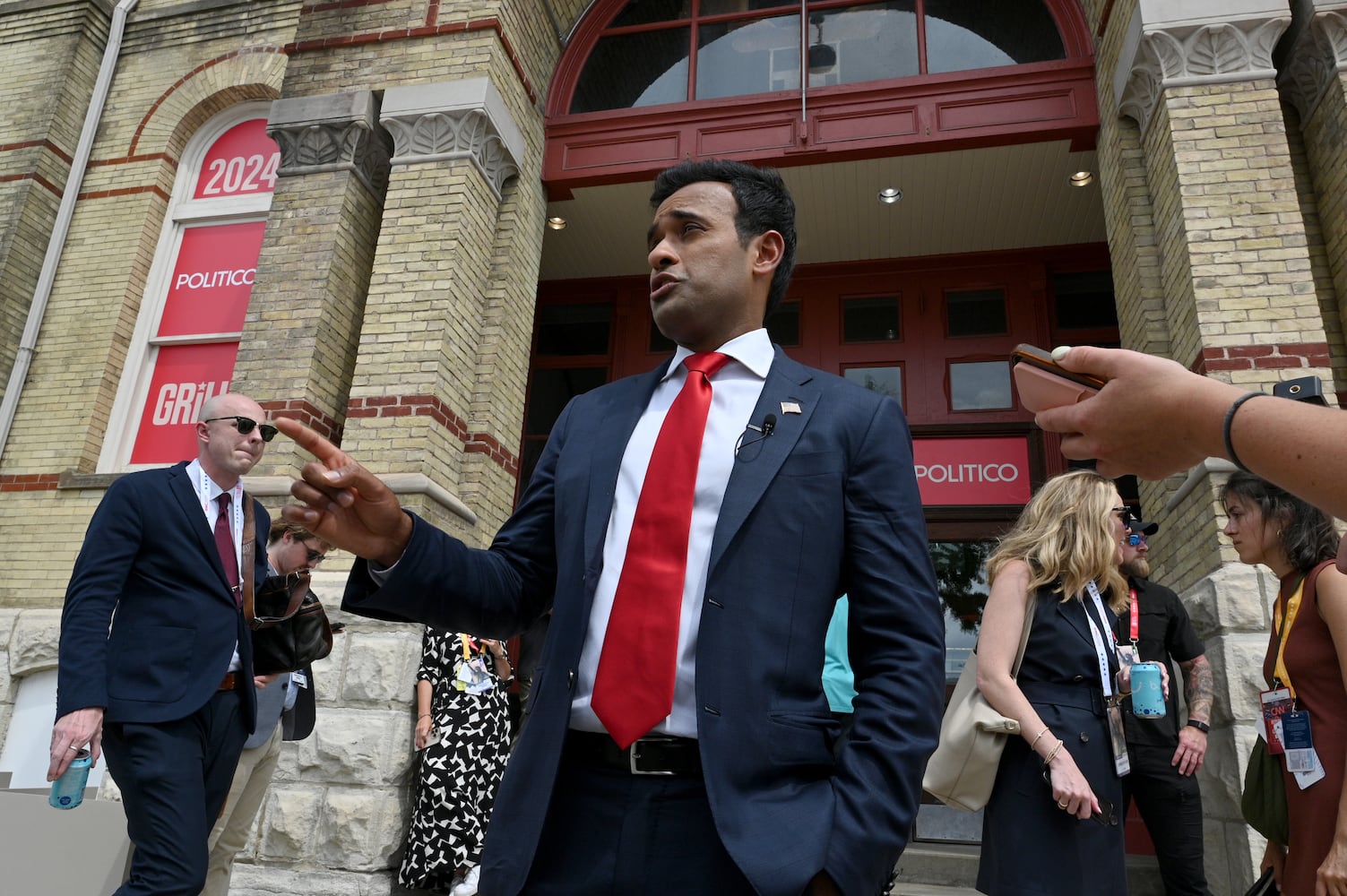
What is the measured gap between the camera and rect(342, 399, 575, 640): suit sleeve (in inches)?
67.5

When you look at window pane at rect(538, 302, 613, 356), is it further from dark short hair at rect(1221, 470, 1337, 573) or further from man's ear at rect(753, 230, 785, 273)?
man's ear at rect(753, 230, 785, 273)

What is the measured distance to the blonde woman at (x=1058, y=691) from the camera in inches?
119

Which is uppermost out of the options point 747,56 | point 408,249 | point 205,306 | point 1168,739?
point 747,56

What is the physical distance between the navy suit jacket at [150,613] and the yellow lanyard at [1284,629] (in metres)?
3.79

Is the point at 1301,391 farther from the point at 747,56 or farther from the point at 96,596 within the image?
the point at 747,56

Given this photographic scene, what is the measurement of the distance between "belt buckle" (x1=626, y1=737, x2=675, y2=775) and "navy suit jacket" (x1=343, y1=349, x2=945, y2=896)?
89mm

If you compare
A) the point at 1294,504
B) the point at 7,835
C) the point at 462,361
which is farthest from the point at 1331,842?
the point at 462,361

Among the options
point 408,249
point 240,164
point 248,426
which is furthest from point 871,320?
point 248,426

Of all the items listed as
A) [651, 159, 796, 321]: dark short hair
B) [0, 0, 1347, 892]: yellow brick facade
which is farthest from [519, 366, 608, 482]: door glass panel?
[651, 159, 796, 321]: dark short hair

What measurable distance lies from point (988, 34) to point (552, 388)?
580cm

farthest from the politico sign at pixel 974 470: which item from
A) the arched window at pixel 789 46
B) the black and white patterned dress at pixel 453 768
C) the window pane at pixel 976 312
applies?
the black and white patterned dress at pixel 453 768

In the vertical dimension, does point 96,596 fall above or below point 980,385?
below

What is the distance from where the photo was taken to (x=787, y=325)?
10.4 m

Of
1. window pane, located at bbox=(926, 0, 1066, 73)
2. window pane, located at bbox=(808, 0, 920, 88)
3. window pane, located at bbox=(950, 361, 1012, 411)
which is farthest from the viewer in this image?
window pane, located at bbox=(950, 361, 1012, 411)
